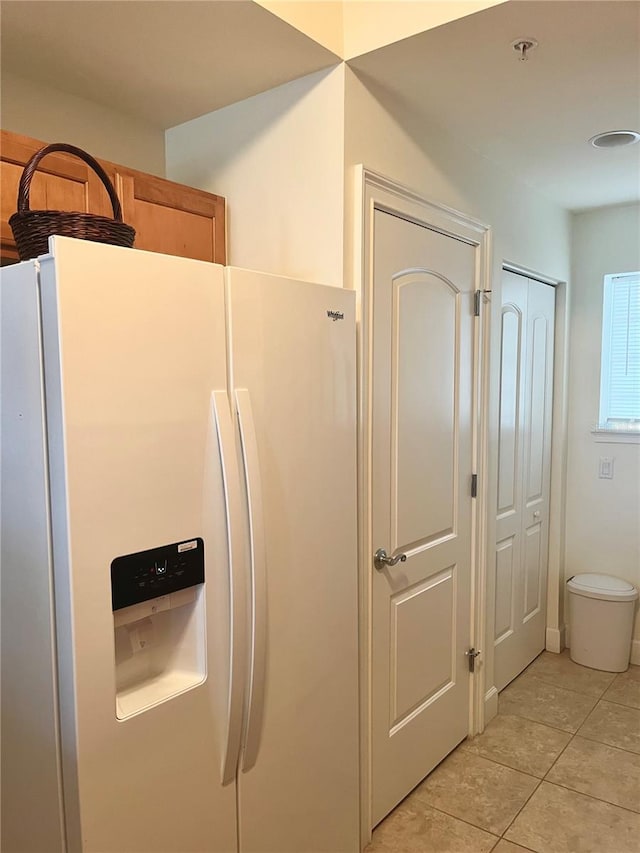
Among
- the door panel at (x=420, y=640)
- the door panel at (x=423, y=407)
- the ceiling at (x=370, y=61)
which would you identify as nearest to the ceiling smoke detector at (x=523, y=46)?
the ceiling at (x=370, y=61)

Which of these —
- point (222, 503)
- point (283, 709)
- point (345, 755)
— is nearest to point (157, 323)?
point (222, 503)

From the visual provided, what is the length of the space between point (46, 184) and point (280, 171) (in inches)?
29.0

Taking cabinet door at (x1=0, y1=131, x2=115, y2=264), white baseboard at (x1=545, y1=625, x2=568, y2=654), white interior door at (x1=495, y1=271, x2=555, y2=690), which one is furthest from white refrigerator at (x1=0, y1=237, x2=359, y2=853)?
white baseboard at (x1=545, y1=625, x2=568, y2=654)

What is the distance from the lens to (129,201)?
1.84m

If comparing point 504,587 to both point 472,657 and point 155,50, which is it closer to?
point 472,657

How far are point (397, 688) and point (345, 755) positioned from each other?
0.44 m

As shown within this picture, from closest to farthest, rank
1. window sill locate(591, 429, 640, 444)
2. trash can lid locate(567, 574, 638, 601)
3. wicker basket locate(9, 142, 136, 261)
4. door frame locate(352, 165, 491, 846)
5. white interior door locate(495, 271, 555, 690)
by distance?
wicker basket locate(9, 142, 136, 261) → door frame locate(352, 165, 491, 846) → white interior door locate(495, 271, 555, 690) → trash can lid locate(567, 574, 638, 601) → window sill locate(591, 429, 640, 444)

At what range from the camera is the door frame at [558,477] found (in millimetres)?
3586

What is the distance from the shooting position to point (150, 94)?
2.04 m

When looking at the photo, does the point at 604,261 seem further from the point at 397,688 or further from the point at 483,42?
the point at 397,688

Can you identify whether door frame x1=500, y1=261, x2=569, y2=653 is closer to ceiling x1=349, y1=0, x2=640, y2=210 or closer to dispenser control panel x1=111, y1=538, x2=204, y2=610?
ceiling x1=349, y1=0, x2=640, y2=210

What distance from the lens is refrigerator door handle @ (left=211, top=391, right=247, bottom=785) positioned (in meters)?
1.42

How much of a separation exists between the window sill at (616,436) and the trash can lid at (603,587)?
0.76 meters

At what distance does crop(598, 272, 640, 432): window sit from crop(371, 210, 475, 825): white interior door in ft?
4.44
